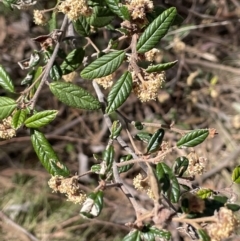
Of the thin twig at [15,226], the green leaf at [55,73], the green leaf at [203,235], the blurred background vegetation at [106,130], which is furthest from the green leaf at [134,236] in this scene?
the thin twig at [15,226]

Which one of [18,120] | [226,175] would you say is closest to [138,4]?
[18,120]

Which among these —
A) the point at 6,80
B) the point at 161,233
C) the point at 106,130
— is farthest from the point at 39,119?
the point at 106,130

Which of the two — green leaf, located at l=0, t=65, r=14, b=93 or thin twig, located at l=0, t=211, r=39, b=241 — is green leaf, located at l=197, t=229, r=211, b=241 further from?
thin twig, located at l=0, t=211, r=39, b=241

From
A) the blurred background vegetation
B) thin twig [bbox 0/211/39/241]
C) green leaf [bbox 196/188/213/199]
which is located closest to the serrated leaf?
green leaf [bbox 196/188/213/199]

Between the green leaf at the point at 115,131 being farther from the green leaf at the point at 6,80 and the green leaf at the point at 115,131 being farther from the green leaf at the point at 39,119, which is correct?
the green leaf at the point at 6,80

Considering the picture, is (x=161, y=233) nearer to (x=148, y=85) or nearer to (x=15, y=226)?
(x=148, y=85)
